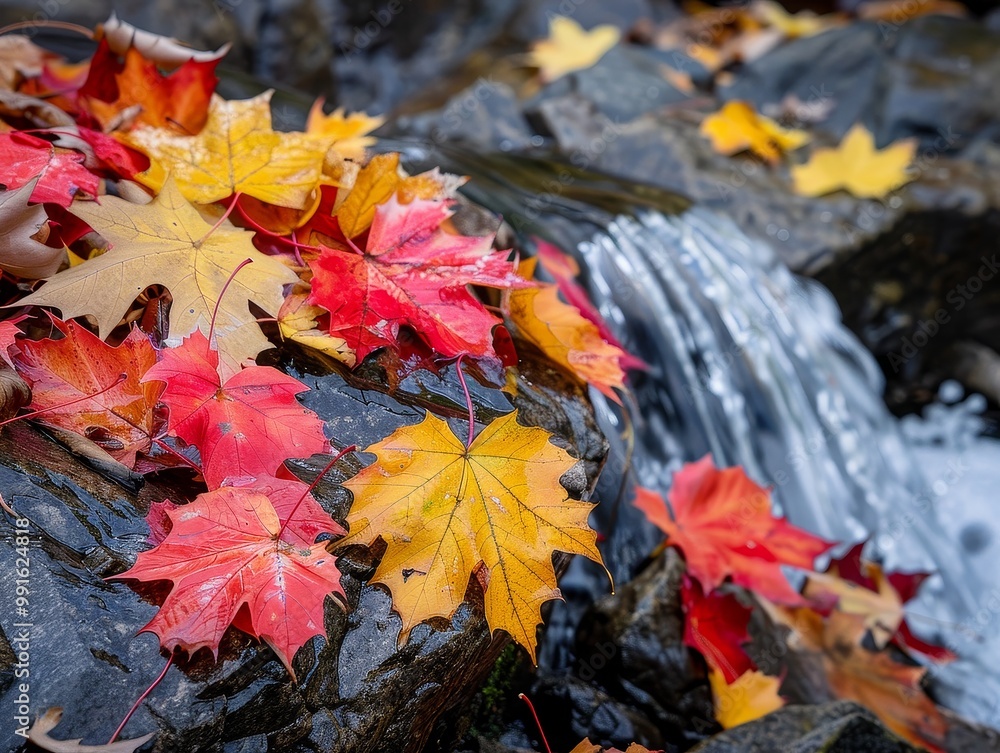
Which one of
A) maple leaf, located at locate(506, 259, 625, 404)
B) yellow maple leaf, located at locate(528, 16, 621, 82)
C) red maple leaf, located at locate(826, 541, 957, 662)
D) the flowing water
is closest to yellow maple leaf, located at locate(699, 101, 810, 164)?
the flowing water

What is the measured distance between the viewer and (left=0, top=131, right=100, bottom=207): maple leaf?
4.49ft

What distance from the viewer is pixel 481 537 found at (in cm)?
A: 118

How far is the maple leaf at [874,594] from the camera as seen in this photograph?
2354 millimetres

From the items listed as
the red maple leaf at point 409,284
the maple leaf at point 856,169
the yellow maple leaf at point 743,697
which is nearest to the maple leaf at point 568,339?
the red maple leaf at point 409,284

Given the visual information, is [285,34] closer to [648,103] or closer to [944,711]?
[648,103]

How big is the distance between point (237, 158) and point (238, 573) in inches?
35.0

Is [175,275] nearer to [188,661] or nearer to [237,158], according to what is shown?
[237,158]

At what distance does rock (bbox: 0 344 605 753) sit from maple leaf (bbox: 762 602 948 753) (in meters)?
1.31

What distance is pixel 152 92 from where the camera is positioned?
190 cm

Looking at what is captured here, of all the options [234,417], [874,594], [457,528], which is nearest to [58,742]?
[234,417]

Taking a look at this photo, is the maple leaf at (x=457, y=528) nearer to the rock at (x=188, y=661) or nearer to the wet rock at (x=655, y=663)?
the rock at (x=188, y=661)

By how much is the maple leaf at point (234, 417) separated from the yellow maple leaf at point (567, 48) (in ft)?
12.0

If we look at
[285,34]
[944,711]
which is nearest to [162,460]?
[944,711]

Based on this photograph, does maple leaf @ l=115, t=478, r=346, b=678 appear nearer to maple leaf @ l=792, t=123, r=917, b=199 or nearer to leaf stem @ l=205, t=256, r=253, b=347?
leaf stem @ l=205, t=256, r=253, b=347
